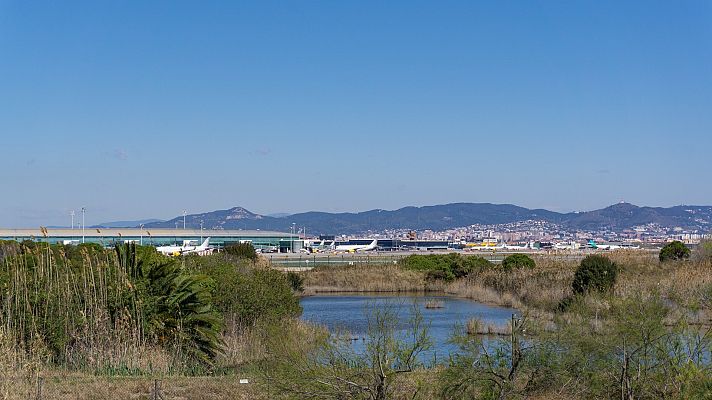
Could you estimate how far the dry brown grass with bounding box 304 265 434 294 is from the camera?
58438 millimetres

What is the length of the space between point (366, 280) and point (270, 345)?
4514 centimetres

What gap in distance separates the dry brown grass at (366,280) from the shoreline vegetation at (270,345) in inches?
1167

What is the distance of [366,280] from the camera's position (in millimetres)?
59969

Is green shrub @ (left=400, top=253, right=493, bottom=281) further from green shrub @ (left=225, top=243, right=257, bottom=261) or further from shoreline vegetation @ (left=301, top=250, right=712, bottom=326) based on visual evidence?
green shrub @ (left=225, top=243, right=257, bottom=261)

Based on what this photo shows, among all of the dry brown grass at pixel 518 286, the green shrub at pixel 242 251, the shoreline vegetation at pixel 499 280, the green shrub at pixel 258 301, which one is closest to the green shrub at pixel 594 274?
the shoreline vegetation at pixel 499 280

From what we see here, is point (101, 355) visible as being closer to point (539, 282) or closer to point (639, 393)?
point (639, 393)

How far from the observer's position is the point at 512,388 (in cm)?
1304

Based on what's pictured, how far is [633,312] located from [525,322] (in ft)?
5.75

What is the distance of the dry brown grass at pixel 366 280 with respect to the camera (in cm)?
5844

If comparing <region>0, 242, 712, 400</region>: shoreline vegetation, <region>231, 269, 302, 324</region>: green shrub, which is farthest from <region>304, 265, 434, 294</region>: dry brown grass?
<region>0, 242, 712, 400</region>: shoreline vegetation

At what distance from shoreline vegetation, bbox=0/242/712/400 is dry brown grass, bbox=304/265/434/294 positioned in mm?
29653

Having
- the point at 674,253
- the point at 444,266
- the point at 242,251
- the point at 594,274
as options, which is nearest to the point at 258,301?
the point at 594,274

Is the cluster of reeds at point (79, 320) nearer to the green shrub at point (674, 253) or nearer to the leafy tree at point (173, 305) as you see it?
the leafy tree at point (173, 305)

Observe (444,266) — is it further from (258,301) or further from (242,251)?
(258,301)
